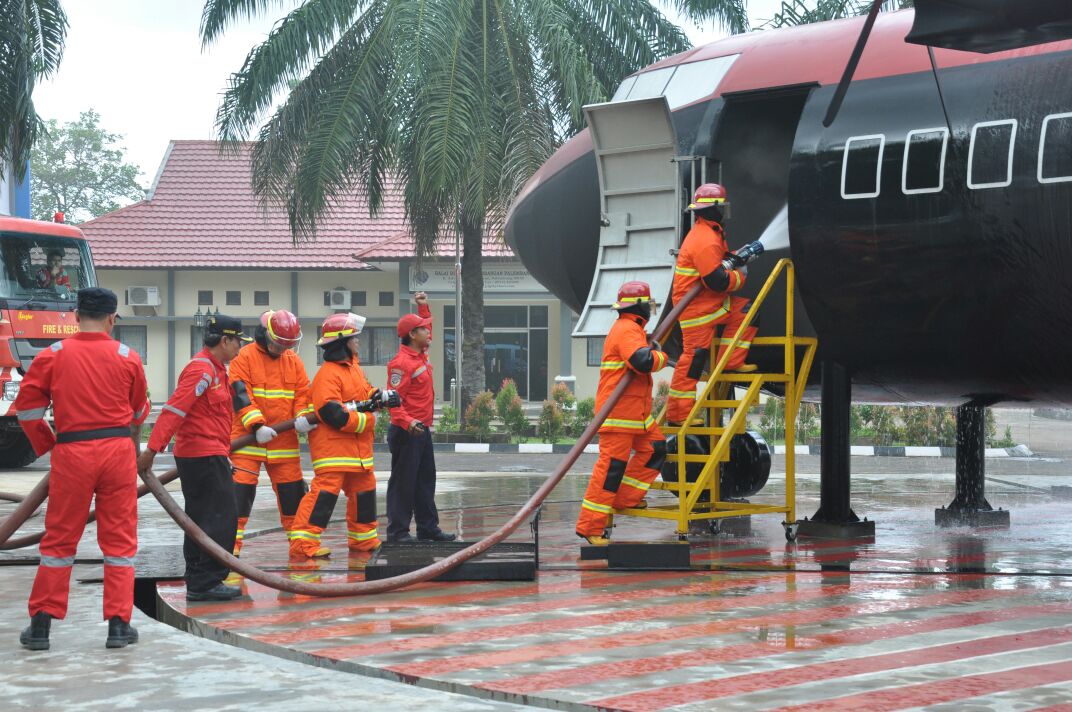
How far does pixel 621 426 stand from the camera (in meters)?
9.52

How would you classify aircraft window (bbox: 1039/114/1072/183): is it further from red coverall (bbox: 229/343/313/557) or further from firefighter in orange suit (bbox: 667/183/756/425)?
red coverall (bbox: 229/343/313/557)

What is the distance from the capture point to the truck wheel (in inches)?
749

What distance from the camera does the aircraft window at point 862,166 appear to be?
30.6 feet

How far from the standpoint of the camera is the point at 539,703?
5641 millimetres

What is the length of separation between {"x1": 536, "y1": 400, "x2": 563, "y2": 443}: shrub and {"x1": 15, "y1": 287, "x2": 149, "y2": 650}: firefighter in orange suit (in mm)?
17347

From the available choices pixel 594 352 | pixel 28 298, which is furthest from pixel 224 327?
pixel 594 352

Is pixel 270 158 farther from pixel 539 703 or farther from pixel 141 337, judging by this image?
Result: pixel 539 703

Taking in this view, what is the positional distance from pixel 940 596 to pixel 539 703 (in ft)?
11.2

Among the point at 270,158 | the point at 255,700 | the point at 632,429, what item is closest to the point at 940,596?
the point at 632,429

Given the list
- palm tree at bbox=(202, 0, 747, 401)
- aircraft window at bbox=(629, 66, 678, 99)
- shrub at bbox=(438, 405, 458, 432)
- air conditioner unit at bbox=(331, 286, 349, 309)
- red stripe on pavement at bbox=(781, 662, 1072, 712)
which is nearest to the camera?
red stripe on pavement at bbox=(781, 662, 1072, 712)

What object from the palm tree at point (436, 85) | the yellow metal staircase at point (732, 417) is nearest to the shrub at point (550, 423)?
the palm tree at point (436, 85)

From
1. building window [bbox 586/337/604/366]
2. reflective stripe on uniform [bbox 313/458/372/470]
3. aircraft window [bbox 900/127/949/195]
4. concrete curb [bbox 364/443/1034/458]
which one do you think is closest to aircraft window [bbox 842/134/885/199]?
aircraft window [bbox 900/127/949/195]

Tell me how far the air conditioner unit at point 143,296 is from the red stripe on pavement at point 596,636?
1161 inches

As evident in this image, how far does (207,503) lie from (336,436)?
5.18 ft
